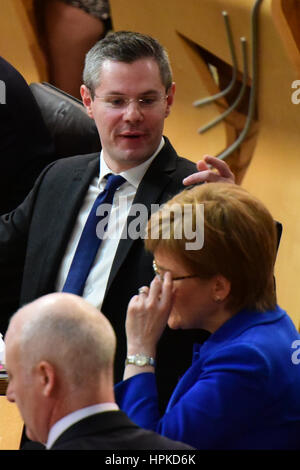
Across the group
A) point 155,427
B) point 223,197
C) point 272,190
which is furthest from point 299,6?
point 155,427

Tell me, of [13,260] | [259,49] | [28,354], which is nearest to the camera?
[28,354]

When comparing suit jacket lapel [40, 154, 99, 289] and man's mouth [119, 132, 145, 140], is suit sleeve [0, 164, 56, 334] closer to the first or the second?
suit jacket lapel [40, 154, 99, 289]

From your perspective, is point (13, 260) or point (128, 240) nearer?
point (128, 240)

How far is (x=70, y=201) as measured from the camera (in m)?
2.25

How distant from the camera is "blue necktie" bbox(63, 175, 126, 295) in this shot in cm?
214

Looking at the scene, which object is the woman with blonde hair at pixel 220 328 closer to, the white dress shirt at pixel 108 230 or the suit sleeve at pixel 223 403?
the suit sleeve at pixel 223 403

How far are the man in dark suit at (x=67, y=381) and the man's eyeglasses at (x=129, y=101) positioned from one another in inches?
32.7

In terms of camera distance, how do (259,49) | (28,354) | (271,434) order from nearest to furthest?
(28,354) < (271,434) < (259,49)

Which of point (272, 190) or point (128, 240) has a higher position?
point (128, 240)

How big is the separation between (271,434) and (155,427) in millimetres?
218

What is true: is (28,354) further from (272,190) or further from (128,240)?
(272,190)

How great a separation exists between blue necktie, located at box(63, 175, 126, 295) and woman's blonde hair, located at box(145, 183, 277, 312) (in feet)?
1.48

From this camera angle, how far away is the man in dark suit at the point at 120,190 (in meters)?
2.09

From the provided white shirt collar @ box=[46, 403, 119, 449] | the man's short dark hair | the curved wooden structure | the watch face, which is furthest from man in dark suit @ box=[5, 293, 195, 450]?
the curved wooden structure
